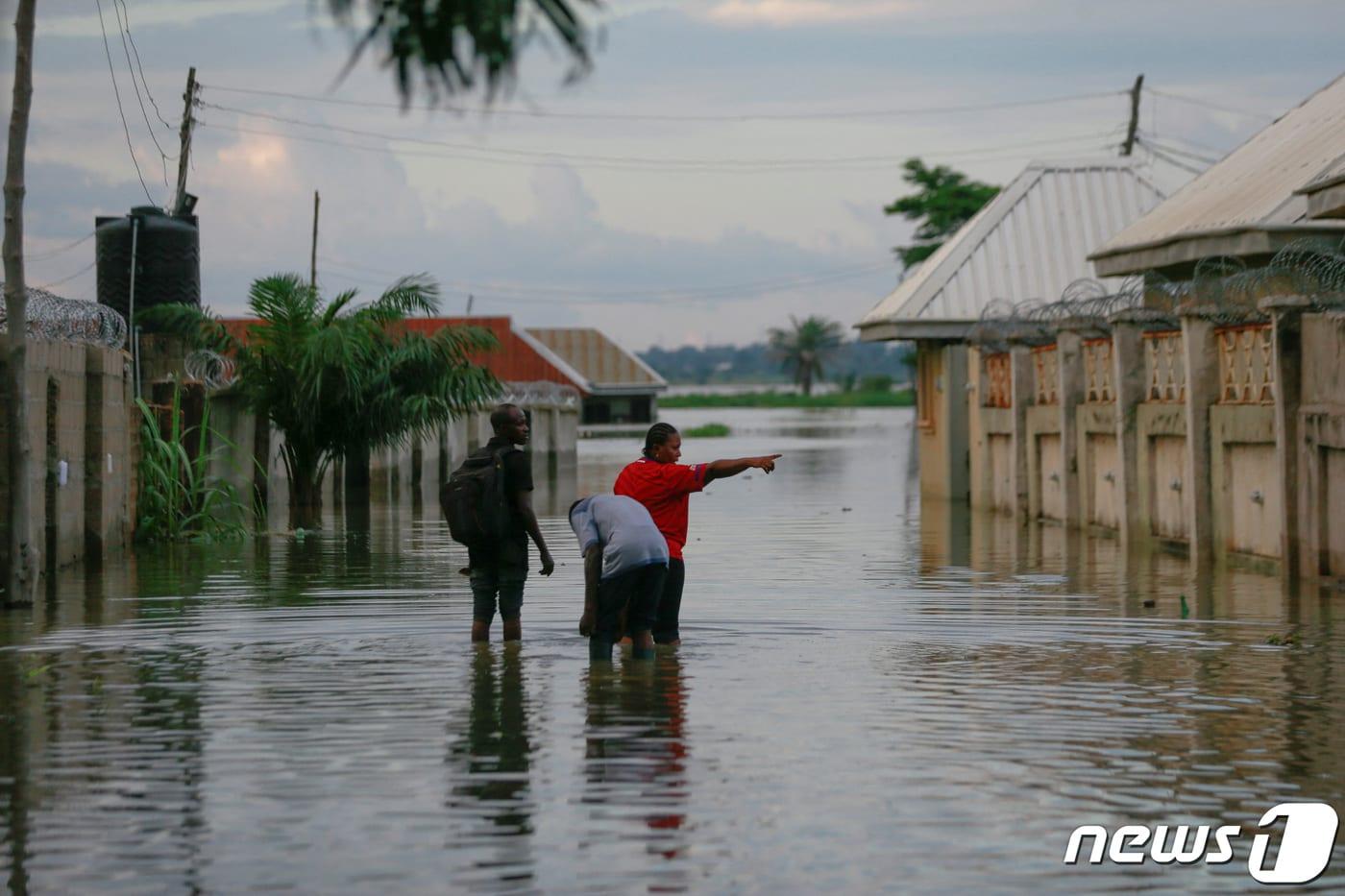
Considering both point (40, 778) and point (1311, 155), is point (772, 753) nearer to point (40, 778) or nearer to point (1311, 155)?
point (40, 778)

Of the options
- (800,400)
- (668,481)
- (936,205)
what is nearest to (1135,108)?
(936,205)

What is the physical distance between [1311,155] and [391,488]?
63.0ft

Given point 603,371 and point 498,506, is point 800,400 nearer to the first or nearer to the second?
point 603,371

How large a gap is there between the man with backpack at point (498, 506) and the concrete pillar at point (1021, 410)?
55.2ft

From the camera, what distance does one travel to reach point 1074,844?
7.56 m

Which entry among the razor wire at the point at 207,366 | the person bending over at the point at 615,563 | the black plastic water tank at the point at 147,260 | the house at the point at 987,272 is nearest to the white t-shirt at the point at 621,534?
the person bending over at the point at 615,563

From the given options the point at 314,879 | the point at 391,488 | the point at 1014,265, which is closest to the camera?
the point at 314,879

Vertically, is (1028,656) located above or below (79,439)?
below

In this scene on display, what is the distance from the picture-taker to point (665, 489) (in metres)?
12.7

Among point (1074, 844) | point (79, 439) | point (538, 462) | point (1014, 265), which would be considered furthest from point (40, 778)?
point (538, 462)

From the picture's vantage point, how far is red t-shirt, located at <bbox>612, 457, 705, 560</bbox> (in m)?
12.7

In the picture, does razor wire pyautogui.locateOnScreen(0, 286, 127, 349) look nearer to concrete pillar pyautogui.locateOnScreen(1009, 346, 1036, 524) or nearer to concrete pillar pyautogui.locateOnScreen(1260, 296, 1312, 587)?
concrete pillar pyautogui.locateOnScreen(1260, 296, 1312, 587)

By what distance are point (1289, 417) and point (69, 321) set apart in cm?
1114

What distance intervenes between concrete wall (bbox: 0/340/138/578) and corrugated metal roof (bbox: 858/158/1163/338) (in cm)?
1517
